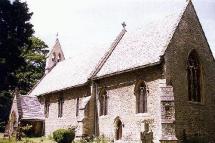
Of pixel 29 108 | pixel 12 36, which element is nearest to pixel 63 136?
pixel 12 36

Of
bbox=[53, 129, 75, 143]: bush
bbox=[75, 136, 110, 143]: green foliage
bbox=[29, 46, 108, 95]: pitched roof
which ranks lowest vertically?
bbox=[75, 136, 110, 143]: green foliage

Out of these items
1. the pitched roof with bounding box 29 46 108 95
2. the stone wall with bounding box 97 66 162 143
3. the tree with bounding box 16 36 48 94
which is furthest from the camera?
the tree with bounding box 16 36 48 94

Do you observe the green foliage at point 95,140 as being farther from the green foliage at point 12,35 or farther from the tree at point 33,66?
the tree at point 33,66

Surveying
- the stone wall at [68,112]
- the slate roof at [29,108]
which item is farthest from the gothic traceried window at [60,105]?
the slate roof at [29,108]

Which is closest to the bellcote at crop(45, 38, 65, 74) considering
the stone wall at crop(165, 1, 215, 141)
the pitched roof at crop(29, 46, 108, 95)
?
the pitched roof at crop(29, 46, 108, 95)

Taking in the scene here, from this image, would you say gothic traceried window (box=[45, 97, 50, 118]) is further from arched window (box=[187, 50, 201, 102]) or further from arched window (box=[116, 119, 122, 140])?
arched window (box=[187, 50, 201, 102])

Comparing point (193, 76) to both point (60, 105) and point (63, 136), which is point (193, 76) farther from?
point (60, 105)

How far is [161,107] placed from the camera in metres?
21.0

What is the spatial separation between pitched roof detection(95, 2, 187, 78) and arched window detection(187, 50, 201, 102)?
270cm

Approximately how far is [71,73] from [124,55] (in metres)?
9.72

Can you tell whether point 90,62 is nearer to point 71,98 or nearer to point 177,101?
point 71,98

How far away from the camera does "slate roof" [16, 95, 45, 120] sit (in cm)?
3609

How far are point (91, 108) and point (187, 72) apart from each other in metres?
9.20

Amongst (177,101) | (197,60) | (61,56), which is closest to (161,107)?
(177,101)
